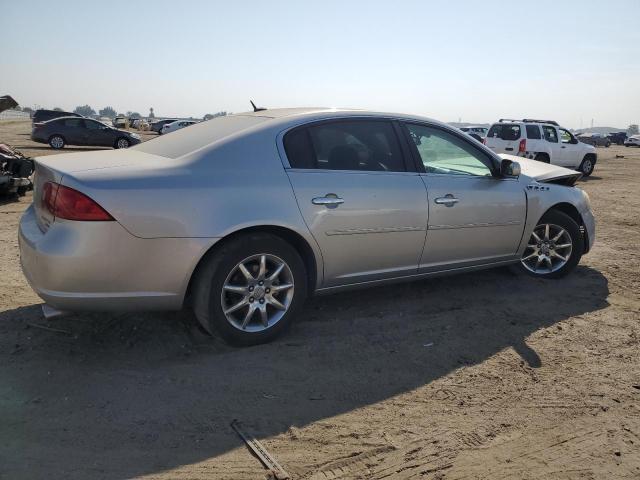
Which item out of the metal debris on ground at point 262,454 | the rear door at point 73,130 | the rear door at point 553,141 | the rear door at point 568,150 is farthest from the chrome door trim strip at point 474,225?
the rear door at point 73,130

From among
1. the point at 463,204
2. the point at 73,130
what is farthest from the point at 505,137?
the point at 73,130

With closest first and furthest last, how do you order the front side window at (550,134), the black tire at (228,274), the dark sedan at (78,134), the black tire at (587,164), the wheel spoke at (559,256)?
the black tire at (228,274)
the wheel spoke at (559,256)
the front side window at (550,134)
the black tire at (587,164)
the dark sedan at (78,134)

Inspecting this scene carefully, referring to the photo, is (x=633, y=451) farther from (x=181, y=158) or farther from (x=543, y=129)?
(x=543, y=129)

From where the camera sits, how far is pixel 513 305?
475cm

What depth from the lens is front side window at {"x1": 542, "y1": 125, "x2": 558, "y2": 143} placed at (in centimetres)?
1730

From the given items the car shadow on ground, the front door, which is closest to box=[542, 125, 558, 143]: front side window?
the front door

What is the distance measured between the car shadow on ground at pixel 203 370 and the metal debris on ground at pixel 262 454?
0.15 feet

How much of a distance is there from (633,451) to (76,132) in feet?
80.9

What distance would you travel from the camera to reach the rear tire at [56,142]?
23.0 meters

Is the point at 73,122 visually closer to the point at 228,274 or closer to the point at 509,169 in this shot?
the point at 509,169

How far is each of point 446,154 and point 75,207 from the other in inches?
118

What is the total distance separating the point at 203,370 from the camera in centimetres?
342

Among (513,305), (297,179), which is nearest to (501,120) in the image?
(513,305)

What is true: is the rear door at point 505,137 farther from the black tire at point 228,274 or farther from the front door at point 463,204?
the black tire at point 228,274
